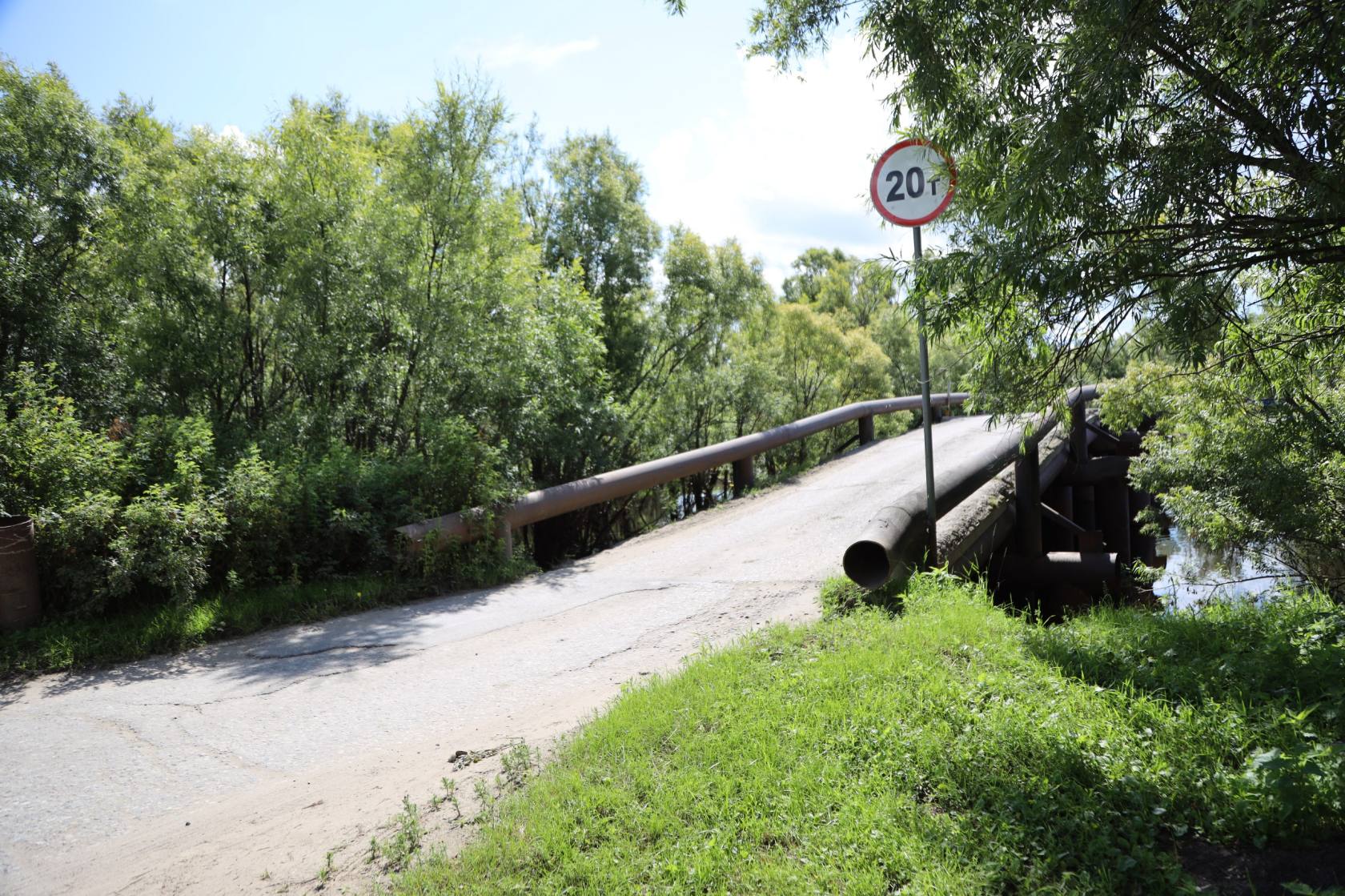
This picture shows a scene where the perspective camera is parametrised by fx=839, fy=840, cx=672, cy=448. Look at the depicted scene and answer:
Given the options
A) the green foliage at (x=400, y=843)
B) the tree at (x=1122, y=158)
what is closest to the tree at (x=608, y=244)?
the tree at (x=1122, y=158)

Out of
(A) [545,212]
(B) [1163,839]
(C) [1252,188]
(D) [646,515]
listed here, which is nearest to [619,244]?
(A) [545,212]

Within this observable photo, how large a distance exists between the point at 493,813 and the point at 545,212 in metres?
15.1

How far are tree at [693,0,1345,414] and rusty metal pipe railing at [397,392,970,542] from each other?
1.86 metres

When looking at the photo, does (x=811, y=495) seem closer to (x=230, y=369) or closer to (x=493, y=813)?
(x=230, y=369)

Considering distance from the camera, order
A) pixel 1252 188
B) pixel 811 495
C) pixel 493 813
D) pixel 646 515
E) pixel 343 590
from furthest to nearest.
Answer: pixel 646 515
pixel 811 495
pixel 343 590
pixel 1252 188
pixel 493 813

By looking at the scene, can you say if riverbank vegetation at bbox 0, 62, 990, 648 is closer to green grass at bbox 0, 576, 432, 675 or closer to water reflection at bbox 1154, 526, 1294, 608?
green grass at bbox 0, 576, 432, 675

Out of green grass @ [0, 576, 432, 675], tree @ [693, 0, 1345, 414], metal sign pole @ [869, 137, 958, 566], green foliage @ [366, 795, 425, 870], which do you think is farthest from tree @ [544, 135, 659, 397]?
green foliage @ [366, 795, 425, 870]

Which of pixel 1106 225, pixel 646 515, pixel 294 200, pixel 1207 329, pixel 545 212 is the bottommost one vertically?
pixel 646 515

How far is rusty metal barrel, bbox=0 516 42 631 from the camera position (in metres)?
6.51

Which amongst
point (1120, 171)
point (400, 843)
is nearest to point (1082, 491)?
point (1120, 171)

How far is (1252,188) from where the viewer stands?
16.1 feet

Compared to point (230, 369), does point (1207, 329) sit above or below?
below

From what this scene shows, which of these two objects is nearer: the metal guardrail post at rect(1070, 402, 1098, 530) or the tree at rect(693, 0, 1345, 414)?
the tree at rect(693, 0, 1345, 414)

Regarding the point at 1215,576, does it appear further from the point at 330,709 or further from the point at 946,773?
the point at 330,709
